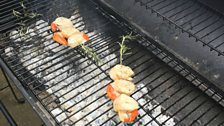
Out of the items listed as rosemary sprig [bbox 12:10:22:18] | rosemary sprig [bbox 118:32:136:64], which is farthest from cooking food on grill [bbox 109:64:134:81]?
rosemary sprig [bbox 12:10:22:18]

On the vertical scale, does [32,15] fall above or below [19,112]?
above

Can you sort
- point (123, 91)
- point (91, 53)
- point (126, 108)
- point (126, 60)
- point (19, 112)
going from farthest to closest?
1. point (19, 112)
2. point (126, 60)
3. point (91, 53)
4. point (123, 91)
5. point (126, 108)

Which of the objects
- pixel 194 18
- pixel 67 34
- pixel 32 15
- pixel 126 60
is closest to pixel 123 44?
pixel 126 60

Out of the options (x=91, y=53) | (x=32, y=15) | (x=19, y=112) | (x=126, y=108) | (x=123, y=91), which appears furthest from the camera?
(x=19, y=112)

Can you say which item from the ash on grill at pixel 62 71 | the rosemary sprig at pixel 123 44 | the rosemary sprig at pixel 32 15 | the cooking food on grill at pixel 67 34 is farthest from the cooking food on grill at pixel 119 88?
the rosemary sprig at pixel 32 15

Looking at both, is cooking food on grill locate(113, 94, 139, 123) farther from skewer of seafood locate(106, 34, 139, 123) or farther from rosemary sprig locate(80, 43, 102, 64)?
rosemary sprig locate(80, 43, 102, 64)

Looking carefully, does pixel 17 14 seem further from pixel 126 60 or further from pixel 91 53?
pixel 126 60

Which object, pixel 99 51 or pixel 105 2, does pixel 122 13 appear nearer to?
pixel 105 2
